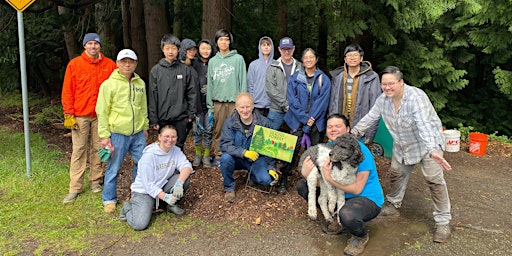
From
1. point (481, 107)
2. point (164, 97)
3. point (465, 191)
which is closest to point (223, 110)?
point (164, 97)

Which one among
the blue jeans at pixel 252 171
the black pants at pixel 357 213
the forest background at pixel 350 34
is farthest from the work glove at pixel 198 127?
the black pants at pixel 357 213

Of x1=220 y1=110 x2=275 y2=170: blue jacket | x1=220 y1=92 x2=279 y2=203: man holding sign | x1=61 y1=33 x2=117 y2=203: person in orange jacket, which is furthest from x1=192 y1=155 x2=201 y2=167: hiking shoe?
x1=61 y1=33 x2=117 y2=203: person in orange jacket

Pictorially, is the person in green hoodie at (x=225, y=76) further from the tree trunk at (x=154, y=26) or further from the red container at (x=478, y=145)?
the red container at (x=478, y=145)

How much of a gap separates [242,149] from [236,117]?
0.43 metres

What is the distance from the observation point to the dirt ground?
3867mm

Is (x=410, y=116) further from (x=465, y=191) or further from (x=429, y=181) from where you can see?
(x=465, y=191)

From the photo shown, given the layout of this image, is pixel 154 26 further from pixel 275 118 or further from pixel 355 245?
pixel 355 245

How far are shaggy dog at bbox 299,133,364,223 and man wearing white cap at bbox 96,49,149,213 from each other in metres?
2.08

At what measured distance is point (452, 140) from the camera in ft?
24.3

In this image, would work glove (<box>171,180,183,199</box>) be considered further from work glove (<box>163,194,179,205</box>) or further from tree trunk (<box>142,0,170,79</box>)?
tree trunk (<box>142,0,170,79</box>)

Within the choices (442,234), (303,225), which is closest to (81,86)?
(303,225)

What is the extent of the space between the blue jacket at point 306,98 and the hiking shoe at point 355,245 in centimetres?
164

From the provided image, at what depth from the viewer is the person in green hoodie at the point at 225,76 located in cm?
541

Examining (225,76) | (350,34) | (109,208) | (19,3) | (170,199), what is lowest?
(109,208)
